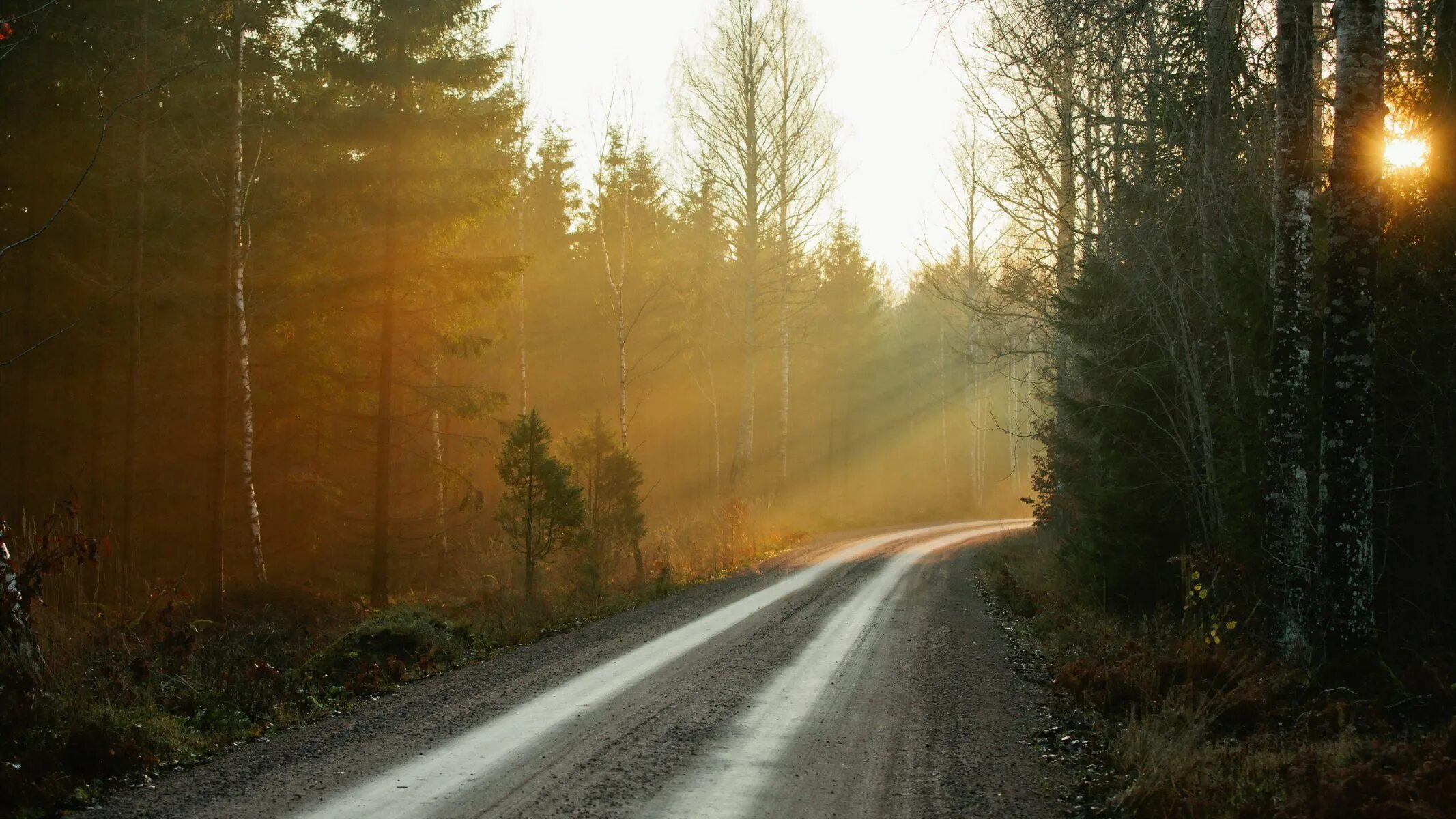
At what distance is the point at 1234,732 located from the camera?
6.79m

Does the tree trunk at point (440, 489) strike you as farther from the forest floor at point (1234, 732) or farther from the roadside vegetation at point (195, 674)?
the forest floor at point (1234, 732)

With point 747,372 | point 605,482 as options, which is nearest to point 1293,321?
point 605,482

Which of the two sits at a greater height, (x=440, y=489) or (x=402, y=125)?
(x=402, y=125)

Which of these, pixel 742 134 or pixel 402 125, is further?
pixel 742 134

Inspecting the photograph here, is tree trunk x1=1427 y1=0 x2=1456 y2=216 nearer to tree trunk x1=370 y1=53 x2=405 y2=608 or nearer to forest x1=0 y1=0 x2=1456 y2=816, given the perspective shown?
forest x1=0 y1=0 x2=1456 y2=816

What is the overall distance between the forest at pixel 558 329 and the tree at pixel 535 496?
76mm

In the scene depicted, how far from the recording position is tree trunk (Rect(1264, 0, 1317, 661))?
7742 mm

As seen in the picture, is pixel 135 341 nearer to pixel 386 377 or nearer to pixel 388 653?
pixel 386 377

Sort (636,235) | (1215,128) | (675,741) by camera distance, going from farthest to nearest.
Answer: (636,235) → (1215,128) → (675,741)

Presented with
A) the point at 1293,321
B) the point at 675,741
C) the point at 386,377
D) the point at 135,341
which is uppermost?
the point at 135,341

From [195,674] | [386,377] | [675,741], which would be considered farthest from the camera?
[386,377]

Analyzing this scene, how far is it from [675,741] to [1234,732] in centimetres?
428

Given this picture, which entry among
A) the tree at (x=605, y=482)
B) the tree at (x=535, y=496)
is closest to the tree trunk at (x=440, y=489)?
the tree at (x=605, y=482)

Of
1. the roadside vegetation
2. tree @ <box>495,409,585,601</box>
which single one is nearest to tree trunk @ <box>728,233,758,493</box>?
tree @ <box>495,409,585,601</box>
